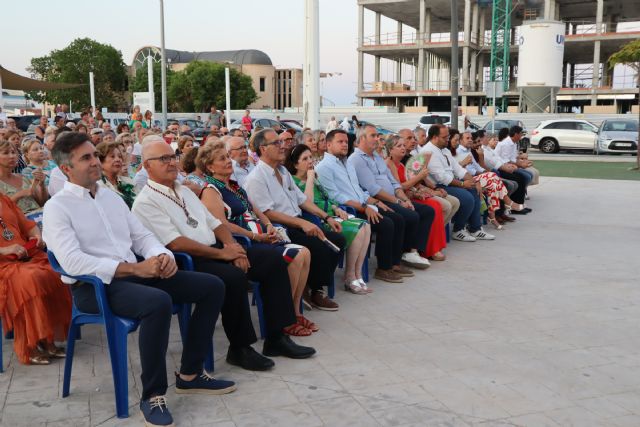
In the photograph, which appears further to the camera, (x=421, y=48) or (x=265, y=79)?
(x=265, y=79)

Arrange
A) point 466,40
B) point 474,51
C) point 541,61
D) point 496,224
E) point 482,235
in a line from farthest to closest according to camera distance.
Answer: point 474,51
point 466,40
point 541,61
point 496,224
point 482,235

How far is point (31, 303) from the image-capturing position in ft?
12.6

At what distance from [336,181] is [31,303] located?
10.5 ft

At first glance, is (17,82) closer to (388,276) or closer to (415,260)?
(415,260)

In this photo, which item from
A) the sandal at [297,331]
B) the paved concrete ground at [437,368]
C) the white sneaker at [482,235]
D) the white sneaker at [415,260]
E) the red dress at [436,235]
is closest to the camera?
the paved concrete ground at [437,368]

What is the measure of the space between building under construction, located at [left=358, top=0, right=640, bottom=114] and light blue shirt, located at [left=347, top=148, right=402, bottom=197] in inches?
1567

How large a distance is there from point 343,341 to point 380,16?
51.3 meters

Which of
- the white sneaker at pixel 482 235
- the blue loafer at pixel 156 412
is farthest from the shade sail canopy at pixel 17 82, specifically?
the blue loafer at pixel 156 412

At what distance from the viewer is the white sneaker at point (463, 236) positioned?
800 cm

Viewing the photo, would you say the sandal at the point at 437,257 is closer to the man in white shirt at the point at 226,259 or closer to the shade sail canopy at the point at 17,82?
the man in white shirt at the point at 226,259

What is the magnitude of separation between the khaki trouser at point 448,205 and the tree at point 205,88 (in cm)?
5730

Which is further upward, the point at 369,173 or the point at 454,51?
the point at 454,51

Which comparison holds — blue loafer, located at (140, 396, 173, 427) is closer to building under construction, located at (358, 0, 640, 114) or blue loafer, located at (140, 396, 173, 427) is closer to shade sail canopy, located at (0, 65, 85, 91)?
shade sail canopy, located at (0, 65, 85, 91)

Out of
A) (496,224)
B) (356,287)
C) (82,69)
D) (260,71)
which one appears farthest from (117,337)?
(260,71)
